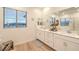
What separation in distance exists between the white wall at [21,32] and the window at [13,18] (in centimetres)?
5

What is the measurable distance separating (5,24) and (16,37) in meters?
0.20

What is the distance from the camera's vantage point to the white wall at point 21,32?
981 mm

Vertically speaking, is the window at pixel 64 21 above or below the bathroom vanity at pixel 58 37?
above

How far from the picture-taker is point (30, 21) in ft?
3.70

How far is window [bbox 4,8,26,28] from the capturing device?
971 millimetres

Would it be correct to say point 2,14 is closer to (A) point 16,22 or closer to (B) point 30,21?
(A) point 16,22

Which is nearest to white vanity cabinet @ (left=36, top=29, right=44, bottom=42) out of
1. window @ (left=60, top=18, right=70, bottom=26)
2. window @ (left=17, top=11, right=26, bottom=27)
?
window @ (left=17, top=11, right=26, bottom=27)

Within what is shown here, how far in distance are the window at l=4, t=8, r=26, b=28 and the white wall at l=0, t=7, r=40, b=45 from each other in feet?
0.16

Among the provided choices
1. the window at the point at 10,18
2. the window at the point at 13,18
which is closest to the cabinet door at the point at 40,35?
the window at the point at 13,18

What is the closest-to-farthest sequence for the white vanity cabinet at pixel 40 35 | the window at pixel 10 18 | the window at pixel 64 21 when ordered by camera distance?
the window at pixel 10 18 < the white vanity cabinet at pixel 40 35 < the window at pixel 64 21

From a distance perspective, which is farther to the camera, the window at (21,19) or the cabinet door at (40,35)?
the cabinet door at (40,35)

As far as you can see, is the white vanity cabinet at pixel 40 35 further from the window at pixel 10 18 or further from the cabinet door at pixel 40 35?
the window at pixel 10 18

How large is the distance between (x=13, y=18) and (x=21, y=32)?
7.8 inches
